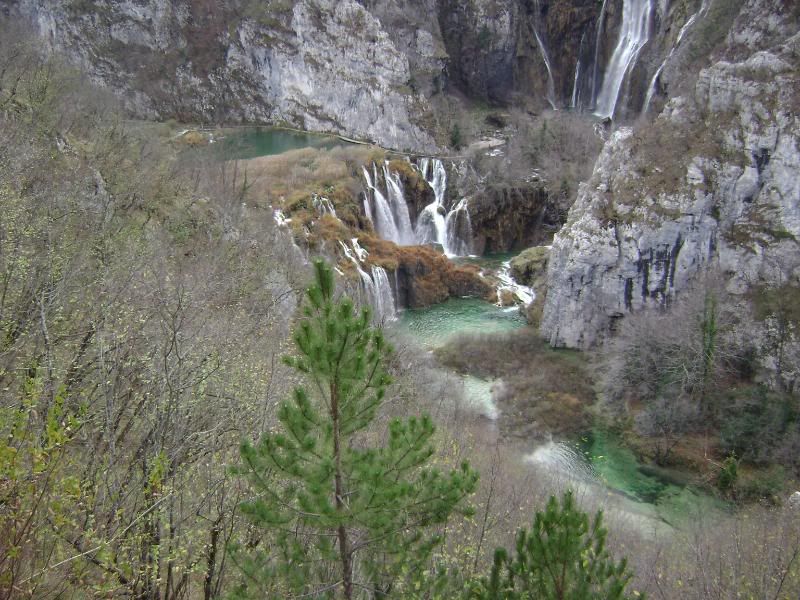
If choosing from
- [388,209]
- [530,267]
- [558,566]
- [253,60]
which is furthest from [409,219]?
[253,60]

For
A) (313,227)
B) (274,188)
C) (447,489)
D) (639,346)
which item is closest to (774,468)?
(639,346)

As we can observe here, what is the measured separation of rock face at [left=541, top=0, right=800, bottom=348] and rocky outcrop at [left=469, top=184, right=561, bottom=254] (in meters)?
12.3

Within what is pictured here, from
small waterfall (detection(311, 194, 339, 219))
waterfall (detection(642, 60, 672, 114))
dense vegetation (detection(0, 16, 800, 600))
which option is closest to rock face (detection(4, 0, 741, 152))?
waterfall (detection(642, 60, 672, 114))

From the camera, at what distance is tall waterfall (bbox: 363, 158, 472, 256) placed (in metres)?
37.2

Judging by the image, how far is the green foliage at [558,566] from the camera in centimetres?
527

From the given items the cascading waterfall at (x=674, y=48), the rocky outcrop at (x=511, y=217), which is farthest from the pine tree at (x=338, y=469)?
the cascading waterfall at (x=674, y=48)

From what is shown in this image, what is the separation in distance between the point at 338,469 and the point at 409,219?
34.8m

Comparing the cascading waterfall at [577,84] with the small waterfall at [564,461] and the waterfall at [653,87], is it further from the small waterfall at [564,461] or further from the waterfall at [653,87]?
the small waterfall at [564,461]

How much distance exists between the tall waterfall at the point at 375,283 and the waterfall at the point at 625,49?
3308 centimetres

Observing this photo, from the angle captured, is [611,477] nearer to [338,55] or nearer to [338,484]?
[338,484]

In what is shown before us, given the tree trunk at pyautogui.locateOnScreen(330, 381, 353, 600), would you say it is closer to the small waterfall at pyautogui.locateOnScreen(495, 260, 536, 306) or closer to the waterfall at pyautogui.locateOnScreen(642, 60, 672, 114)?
the small waterfall at pyautogui.locateOnScreen(495, 260, 536, 306)

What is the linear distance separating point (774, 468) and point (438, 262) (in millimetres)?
19138

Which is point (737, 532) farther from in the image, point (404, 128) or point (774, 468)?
point (404, 128)

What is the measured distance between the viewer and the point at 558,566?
17.6 feet
